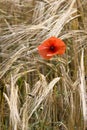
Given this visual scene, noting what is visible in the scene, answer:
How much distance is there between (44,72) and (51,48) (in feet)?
0.73

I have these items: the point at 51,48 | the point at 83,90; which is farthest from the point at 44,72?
the point at 83,90

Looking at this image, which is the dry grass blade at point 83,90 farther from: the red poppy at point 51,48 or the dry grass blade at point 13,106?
the dry grass blade at point 13,106

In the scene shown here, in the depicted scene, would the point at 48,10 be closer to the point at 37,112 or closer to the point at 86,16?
the point at 86,16

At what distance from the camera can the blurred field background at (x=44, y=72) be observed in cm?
203

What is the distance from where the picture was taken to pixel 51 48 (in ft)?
6.84

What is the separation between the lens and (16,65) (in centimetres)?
221

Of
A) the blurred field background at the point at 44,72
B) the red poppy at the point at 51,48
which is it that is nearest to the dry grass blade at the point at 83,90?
the blurred field background at the point at 44,72

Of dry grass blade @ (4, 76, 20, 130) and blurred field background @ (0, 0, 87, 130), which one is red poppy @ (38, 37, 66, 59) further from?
dry grass blade @ (4, 76, 20, 130)

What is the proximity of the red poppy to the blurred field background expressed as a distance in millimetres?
71

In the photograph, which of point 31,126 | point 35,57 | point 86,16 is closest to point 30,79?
point 35,57

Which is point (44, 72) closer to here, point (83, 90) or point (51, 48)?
point (51, 48)

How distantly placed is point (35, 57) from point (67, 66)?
0.50 feet

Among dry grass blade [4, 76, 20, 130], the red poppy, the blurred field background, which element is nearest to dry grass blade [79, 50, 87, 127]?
the blurred field background

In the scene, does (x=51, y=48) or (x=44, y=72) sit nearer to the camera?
(x=51, y=48)
